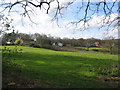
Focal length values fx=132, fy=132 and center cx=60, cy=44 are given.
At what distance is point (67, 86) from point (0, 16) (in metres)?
4.28

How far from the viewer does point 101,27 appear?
22.2 ft

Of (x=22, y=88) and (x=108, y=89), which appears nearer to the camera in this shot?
(x=22, y=88)

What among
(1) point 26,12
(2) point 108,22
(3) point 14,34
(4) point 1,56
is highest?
(1) point 26,12

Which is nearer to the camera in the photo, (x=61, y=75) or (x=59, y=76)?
(x=59, y=76)

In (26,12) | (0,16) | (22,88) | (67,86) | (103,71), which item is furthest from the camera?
(103,71)

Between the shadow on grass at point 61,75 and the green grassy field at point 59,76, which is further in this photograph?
the shadow on grass at point 61,75

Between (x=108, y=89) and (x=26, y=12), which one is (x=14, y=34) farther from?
(x=108, y=89)

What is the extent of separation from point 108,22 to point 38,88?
4.65 meters

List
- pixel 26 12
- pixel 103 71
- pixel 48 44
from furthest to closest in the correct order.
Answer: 1. pixel 48 44
2. pixel 103 71
3. pixel 26 12

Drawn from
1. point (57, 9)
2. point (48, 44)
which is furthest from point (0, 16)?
point (48, 44)

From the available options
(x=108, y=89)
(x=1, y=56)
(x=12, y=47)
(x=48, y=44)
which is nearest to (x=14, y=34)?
(x=12, y=47)

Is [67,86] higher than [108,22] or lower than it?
lower

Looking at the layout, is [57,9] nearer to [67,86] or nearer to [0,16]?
[0,16]

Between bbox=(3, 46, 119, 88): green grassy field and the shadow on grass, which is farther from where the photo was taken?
the shadow on grass
